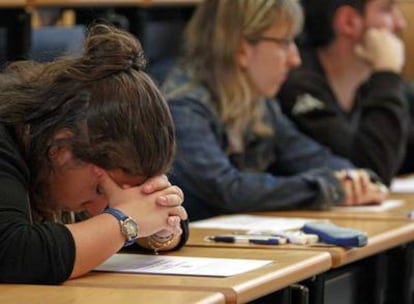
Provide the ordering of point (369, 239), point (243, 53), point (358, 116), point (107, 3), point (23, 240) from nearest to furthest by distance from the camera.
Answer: point (23, 240)
point (369, 239)
point (243, 53)
point (107, 3)
point (358, 116)

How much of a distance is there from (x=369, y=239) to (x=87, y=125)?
34.1 inches

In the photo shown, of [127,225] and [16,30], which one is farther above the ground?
[16,30]

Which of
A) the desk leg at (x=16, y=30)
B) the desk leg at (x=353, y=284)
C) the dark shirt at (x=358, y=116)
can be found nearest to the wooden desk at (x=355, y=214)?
the desk leg at (x=353, y=284)

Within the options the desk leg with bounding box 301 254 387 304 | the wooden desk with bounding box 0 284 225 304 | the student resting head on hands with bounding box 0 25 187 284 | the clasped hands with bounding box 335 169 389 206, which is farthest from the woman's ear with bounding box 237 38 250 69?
the wooden desk with bounding box 0 284 225 304

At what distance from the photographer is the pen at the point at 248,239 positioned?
2.50 meters

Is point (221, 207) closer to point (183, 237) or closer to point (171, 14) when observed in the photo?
point (183, 237)

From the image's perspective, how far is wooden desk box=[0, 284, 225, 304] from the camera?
1769 mm

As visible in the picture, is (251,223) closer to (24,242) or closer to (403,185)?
(24,242)

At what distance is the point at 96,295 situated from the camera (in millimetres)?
1827

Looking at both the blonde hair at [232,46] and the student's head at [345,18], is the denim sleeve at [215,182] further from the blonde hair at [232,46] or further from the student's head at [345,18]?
the student's head at [345,18]

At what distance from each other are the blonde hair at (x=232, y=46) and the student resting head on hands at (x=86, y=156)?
1314 mm

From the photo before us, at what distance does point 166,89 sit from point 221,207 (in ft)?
1.34

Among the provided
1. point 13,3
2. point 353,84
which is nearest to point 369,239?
point 13,3

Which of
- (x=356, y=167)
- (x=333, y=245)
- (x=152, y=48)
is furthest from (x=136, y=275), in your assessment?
(x=152, y=48)
